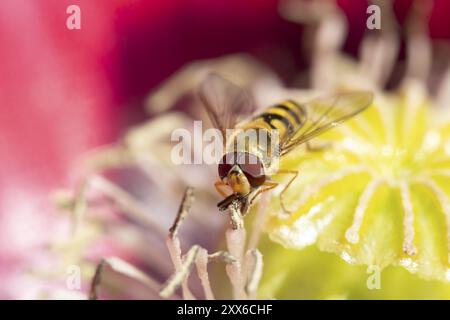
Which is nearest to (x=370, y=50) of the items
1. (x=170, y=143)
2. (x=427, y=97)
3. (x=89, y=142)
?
(x=427, y=97)

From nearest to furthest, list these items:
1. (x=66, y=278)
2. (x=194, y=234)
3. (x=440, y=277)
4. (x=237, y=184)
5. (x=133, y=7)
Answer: (x=237, y=184) < (x=440, y=277) < (x=66, y=278) < (x=194, y=234) < (x=133, y=7)

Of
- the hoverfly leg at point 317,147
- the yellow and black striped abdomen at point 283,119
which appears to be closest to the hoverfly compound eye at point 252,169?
the yellow and black striped abdomen at point 283,119

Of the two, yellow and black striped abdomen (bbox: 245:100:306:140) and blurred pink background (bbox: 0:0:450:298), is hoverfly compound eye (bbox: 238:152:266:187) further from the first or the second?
blurred pink background (bbox: 0:0:450:298)

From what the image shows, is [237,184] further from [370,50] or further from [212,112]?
[370,50]

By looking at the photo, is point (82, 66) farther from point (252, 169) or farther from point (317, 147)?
point (252, 169)

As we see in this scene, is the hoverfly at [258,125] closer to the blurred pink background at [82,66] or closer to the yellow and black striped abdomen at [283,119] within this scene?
the yellow and black striped abdomen at [283,119]

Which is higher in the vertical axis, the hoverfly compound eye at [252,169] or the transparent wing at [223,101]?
the transparent wing at [223,101]

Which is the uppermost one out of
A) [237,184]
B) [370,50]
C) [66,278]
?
[370,50]
